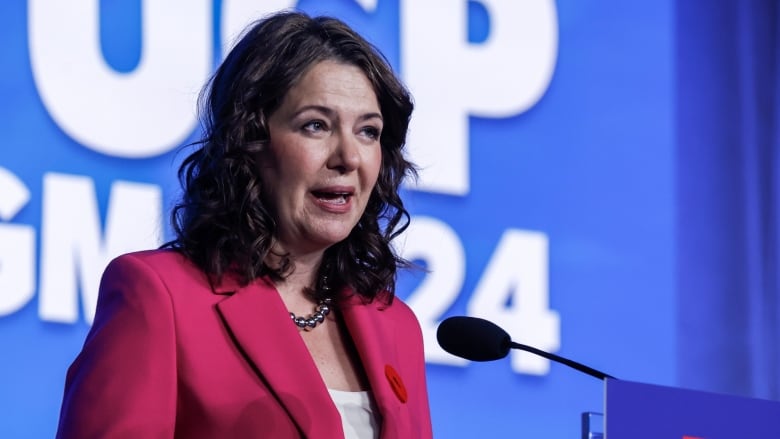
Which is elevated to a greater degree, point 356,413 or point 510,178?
point 510,178

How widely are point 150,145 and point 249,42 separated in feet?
3.30

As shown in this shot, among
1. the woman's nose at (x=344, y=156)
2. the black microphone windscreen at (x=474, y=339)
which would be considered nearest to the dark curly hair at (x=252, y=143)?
the woman's nose at (x=344, y=156)

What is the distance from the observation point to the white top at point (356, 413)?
193 centimetres

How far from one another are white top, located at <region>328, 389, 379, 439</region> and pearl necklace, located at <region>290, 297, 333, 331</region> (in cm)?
13

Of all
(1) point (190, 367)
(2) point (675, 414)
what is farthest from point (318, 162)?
(2) point (675, 414)

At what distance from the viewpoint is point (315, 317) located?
206 centimetres

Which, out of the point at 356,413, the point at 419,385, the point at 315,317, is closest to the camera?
the point at 356,413

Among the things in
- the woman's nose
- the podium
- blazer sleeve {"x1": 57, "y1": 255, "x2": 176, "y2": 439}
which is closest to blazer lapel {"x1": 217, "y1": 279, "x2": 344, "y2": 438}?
blazer sleeve {"x1": 57, "y1": 255, "x2": 176, "y2": 439}

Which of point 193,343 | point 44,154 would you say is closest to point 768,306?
point 44,154

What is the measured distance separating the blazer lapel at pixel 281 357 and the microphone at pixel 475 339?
207 millimetres

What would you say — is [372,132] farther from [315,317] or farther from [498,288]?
[498,288]

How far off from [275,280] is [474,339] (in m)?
0.35

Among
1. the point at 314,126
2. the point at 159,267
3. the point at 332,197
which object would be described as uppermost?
the point at 314,126

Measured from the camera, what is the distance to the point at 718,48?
4141mm
